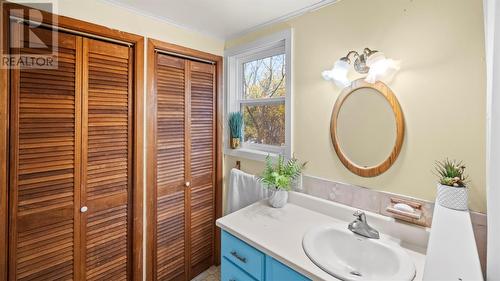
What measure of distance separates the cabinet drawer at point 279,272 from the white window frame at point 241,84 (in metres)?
0.78

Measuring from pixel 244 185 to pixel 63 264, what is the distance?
1.31 meters

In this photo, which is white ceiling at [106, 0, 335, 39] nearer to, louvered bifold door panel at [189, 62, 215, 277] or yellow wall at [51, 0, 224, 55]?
yellow wall at [51, 0, 224, 55]

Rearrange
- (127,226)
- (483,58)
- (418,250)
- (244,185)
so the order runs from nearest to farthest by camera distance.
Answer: (483,58), (418,250), (127,226), (244,185)

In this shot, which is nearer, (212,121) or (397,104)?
(397,104)

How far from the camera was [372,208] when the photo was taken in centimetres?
129

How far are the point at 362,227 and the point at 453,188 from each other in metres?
0.45

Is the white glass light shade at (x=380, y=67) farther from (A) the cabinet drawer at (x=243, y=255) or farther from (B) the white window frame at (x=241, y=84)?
(A) the cabinet drawer at (x=243, y=255)

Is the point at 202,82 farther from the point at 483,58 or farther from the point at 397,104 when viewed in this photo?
the point at 483,58

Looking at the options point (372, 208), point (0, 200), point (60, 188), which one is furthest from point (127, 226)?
point (372, 208)

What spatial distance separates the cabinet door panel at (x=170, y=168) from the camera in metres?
1.77

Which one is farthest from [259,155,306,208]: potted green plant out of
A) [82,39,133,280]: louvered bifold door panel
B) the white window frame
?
[82,39,133,280]: louvered bifold door panel

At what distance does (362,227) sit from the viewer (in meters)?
1.20

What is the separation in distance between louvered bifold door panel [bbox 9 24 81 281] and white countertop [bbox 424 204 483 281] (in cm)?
182

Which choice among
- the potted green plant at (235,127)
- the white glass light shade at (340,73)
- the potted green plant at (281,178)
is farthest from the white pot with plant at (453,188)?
the potted green plant at (235,127)
